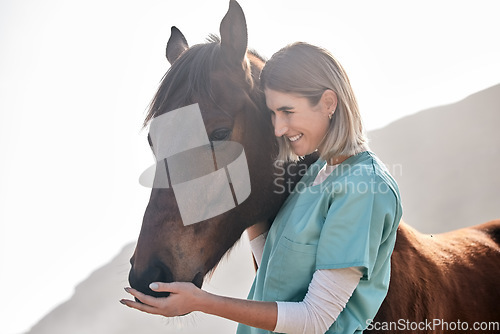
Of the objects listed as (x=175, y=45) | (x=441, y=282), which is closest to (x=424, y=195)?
(x=441, y=282)

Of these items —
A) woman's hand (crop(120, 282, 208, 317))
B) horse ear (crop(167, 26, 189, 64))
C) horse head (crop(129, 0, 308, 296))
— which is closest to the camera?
woman's hand (crop(120, 282, 208, 317))

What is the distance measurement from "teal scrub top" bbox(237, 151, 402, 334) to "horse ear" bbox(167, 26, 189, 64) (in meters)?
1.07

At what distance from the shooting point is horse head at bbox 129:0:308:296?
1.51 metres

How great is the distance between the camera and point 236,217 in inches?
69.4

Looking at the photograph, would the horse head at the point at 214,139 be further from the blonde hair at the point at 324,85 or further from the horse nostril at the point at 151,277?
the blonde hair at the point at 324,85

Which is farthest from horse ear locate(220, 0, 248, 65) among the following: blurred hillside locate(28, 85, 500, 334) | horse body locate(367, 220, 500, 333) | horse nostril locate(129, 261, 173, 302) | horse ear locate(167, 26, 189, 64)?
blurred hillside locate(28, 85, 500, 334)

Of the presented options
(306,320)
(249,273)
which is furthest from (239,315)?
(249,273)

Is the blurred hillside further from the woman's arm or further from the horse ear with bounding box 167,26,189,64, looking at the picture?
the woman's arm

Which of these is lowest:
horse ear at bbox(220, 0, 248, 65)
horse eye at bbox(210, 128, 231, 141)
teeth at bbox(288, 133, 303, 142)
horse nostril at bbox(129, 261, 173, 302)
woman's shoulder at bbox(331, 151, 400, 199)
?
horse nostril at bbox(129, 261, 173, 302)

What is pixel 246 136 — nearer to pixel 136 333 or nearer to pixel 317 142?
pixel 317 142

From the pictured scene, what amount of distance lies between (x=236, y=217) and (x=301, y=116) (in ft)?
1.62

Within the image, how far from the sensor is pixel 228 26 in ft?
5.74

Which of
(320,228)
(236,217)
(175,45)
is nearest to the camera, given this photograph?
(320,228)

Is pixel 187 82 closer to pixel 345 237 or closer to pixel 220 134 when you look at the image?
pixel 220 134
